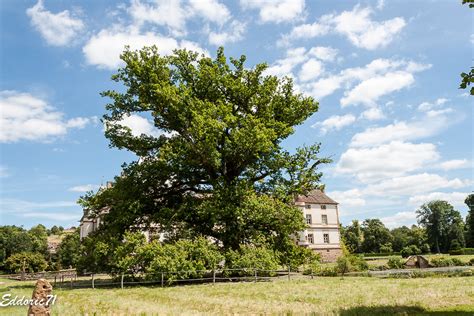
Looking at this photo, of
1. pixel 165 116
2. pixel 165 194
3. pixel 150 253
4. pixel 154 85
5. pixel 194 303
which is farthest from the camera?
pixel 165 194

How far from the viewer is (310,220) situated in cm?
7275

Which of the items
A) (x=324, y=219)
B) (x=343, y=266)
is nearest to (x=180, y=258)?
(x=343, y=266)

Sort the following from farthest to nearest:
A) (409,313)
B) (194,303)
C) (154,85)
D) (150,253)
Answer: (154,85) < (150,253) < (194,303) < (409,313)

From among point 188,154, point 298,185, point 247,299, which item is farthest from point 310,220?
point 247,299

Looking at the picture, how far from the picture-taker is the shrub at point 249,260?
92.6ft

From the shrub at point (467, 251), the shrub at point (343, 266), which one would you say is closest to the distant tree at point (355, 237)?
the shrub at point (467, 251)

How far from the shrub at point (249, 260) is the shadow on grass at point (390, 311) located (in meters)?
15.0

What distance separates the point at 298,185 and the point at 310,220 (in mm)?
44099

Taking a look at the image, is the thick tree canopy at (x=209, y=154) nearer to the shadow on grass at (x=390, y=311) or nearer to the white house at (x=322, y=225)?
the shadow on grass at (x=390, y=311)

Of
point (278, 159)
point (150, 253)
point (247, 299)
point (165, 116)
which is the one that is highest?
point (165, 116)

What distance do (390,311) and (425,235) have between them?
324 ft

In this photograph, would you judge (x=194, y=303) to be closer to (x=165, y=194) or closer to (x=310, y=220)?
(x=165, y=194)

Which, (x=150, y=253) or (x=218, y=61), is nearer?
(x=150, y=253)

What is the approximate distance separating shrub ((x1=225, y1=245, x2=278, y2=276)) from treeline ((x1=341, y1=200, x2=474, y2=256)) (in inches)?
2613
